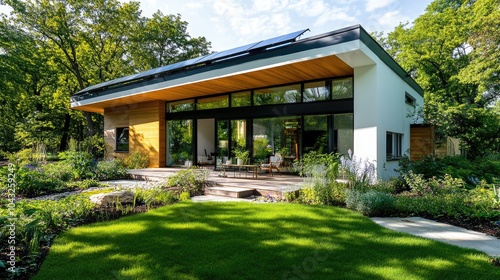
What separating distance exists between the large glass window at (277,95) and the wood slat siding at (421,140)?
17.5ft

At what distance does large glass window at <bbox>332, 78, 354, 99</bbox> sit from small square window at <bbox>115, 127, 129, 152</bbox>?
35.9ft

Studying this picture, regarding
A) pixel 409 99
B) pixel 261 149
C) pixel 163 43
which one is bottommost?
pixel 261 149

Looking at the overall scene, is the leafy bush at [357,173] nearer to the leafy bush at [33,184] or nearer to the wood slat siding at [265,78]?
the wood slat siding at [265,78]

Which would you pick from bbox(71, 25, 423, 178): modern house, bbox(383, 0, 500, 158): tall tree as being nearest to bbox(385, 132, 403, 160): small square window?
bbox(71, 25, 423, 178): modern house

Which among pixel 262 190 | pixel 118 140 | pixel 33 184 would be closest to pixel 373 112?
pixel 262 190

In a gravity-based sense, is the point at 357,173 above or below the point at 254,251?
above

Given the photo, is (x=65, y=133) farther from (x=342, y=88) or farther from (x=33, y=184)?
(x=342, y=88)

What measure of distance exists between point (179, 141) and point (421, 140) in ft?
33.7

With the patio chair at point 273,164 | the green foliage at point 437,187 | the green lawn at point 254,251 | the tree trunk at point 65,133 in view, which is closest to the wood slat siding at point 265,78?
the patio chair at point 273,164

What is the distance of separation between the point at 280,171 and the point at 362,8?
21.3 feet

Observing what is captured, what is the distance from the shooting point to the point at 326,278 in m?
2.60

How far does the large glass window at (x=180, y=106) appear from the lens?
12.0m

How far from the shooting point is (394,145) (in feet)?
30.0

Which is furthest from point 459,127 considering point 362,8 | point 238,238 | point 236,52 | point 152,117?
point 152,117
